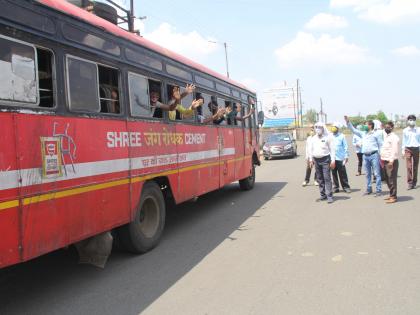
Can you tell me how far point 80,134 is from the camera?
4641 millimetres

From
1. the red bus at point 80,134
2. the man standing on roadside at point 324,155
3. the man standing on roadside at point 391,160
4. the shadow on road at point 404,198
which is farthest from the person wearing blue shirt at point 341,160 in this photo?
the red bus at point 80,134

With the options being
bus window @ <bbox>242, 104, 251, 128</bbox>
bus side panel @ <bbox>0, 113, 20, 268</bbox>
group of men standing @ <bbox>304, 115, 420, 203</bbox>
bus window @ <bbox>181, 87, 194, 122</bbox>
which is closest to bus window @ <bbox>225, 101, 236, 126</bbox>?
bus window @ <bbox>242, 104, 251, 128</bbox>

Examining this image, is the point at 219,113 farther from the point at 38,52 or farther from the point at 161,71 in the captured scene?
the point at 38,52

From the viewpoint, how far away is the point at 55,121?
426 centimetres

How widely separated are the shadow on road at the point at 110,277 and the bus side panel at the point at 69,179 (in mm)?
638

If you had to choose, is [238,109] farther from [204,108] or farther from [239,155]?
[204,108]

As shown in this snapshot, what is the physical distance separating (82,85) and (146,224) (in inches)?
100

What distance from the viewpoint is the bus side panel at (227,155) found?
983cm

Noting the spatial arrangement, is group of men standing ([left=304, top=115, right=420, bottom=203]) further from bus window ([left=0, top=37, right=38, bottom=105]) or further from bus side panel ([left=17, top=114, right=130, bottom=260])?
bus window ([left=0, top=37, right=38, bottom=105])

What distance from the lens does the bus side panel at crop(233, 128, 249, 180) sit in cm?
1116

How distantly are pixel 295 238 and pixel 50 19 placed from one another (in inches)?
182

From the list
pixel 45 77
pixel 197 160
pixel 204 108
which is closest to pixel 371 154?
pixel 204 108

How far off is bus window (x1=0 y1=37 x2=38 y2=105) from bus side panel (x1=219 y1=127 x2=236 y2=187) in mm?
6066

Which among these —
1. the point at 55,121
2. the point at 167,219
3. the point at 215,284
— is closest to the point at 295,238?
the point at 215,284
